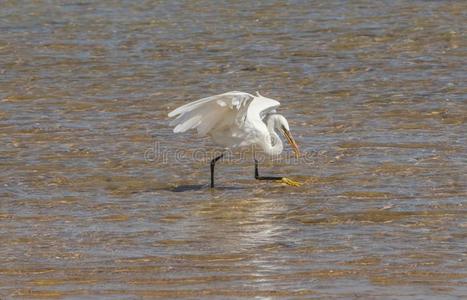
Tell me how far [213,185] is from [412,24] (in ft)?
25.4

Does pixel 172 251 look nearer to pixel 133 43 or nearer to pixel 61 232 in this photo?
pixel 61 232

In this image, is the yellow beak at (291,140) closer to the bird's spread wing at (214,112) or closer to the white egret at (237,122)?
the white egret at (237,122)

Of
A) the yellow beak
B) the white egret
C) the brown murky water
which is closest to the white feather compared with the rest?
the white egret

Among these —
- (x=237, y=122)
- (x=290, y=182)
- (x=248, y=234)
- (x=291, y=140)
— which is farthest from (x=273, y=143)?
(x=248, y=234)

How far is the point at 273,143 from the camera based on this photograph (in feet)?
32.1

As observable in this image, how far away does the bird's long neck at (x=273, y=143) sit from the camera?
968 centimetres

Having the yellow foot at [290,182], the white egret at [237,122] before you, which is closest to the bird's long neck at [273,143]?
the white egret at [237,122]

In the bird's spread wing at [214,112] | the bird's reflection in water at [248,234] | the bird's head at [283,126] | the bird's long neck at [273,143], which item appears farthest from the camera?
the bird's head at [283,126]

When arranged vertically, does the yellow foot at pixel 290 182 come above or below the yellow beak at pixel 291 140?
below

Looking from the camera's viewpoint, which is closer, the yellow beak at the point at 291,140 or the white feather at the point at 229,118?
the white feather at the point at 229,118

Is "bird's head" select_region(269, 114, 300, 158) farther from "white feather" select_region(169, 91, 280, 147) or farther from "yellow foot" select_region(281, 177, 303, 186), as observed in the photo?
"yellow foot" select_region(281, 177, 303, 186)

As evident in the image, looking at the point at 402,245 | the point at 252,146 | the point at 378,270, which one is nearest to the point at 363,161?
the point at 252,146

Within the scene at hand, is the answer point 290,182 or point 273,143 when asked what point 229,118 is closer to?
point 273,143

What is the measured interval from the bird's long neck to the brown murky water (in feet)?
0.86
